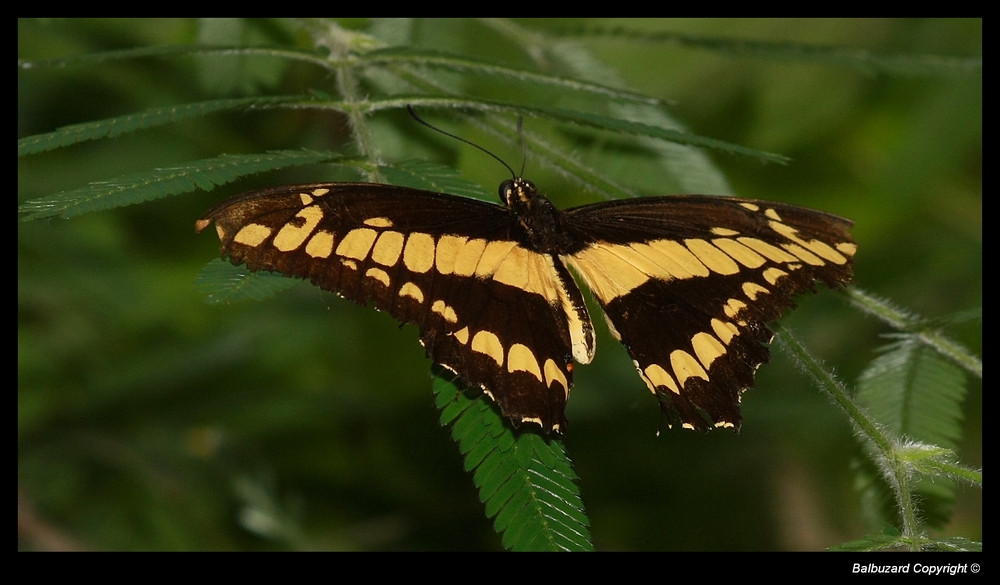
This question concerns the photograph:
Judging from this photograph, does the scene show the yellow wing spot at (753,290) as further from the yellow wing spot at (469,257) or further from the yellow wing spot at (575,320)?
the yellow wing spot at (469,257)

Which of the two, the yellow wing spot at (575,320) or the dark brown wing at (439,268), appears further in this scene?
the yellow wing spot at (575,320)

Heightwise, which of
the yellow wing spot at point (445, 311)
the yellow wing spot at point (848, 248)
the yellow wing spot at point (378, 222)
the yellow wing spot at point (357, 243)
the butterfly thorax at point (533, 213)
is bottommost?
the yellow wing spot at point (445, 311)

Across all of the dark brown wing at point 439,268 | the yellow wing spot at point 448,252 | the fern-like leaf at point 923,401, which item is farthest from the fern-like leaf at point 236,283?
the fern-like leaf at point 923,401

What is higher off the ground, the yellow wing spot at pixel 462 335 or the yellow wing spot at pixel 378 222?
the yellow wing spot at pixel 378 222

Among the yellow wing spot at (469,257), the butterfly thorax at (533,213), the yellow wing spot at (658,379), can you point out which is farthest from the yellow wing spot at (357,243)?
the yellow wing spot at (658,379)

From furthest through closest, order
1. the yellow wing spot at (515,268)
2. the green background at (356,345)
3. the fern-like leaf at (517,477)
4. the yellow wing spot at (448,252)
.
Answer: the green background at (356,345) < the yellow wing spot at (515,268) < the yellow wing spot at (448,252) < the fern-like leaf at (517,477)

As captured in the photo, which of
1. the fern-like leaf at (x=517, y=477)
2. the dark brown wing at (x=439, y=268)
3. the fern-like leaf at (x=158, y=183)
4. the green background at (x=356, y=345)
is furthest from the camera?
the green background at (x=356, y=345)

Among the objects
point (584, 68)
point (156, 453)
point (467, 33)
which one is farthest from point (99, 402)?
point (584, 68)
